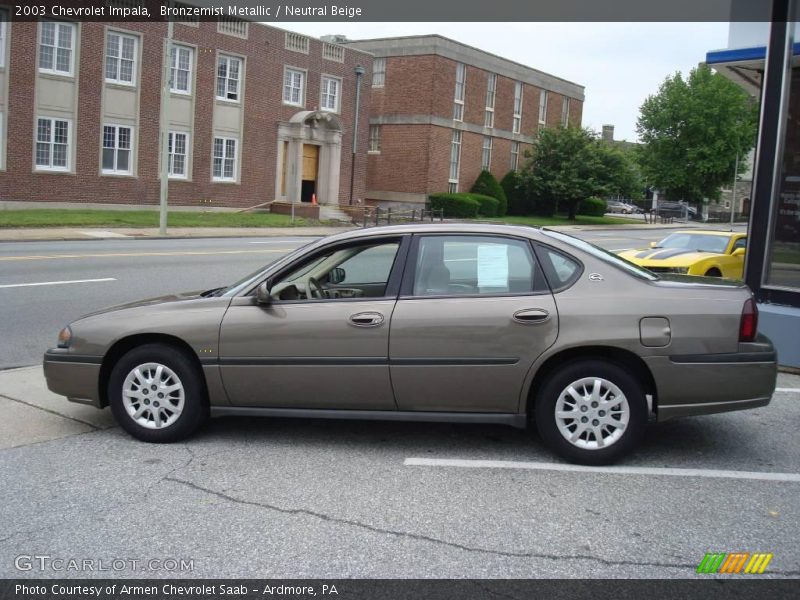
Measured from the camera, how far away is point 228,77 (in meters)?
37.6

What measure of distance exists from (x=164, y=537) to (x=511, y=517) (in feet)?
6.10

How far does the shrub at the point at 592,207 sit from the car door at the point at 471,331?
5713 cm

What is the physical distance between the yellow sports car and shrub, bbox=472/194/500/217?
3205 centimetres

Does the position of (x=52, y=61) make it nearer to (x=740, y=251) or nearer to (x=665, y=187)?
(x=740, y=251)

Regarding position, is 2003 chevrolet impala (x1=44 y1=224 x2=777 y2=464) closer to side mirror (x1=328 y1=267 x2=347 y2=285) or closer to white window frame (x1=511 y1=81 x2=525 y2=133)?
side mirror (x1=328 y1=267 x2=347 y2=285)

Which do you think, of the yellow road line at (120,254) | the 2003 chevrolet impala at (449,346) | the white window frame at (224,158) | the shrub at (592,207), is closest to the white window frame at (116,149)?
the white window frame at (224,158)

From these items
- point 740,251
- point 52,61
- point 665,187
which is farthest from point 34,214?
point 665,187

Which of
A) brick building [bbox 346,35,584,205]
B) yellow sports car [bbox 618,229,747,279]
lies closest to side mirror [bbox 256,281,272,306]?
yellow sports car [bbox 618,229,747,279]

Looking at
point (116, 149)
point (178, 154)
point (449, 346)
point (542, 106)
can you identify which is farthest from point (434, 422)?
point (542, 106)

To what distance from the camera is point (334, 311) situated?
19.0ft

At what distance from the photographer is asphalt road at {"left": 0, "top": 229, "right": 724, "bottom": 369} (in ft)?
34.2

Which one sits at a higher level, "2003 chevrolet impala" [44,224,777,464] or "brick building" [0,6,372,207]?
"brick building" [0,6,372,207]

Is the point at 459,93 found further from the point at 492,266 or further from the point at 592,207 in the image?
the point at 492,266

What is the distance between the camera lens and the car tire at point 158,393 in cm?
587
